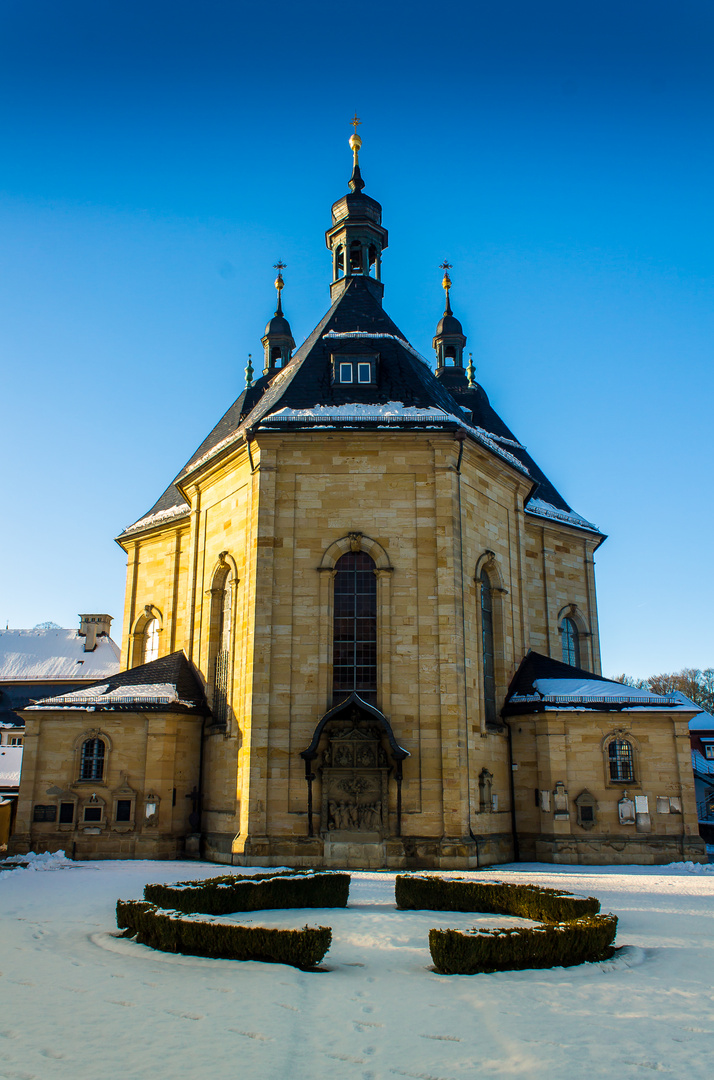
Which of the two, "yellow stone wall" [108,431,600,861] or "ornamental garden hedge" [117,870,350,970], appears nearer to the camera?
"ornamental garden hedge" [117,870,350,970]

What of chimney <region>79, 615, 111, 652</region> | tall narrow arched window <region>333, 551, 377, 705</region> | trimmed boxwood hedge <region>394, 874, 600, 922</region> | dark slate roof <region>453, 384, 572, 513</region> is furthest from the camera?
chimney <region>79, 615, 111, 652</region>


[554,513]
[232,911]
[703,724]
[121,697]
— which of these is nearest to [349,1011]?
[232,911]

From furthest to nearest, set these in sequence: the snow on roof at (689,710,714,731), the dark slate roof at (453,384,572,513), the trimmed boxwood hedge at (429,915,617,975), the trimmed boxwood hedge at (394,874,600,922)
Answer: the snow on roof at (689,710,714,731), the dark slate roof at (453,384,572,513), the trimmed boxwood hedge at (394,874,600,922), the trimmed boxwood hedge at (429,915,617,975)

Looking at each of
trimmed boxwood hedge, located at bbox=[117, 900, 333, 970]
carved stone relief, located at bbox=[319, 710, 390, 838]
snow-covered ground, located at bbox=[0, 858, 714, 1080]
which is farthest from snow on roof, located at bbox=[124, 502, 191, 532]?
trimmed boxwood hedge, located at bbox=[117, 900, 333, 970]

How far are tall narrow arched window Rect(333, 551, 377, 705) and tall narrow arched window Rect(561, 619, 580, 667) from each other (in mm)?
13280

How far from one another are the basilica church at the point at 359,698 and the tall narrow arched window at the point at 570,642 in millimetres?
7004

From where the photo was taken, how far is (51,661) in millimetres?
58094

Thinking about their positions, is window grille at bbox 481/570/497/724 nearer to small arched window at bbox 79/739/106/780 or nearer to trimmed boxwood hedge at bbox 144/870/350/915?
trimmed boxwood hedge at bbox 144/870/350/915

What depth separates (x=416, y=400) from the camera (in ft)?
82.5

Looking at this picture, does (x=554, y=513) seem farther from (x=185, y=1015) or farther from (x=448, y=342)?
(x=185, y=1015)

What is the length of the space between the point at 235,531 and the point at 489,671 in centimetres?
879

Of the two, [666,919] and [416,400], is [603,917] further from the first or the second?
[416,400]

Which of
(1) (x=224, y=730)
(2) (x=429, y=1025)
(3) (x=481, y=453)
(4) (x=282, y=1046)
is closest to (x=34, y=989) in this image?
(4) (x=282, y=1046)

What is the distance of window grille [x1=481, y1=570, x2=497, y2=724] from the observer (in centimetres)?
2561
